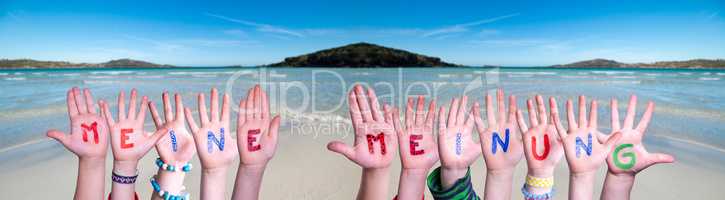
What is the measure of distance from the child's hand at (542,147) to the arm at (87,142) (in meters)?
2.51

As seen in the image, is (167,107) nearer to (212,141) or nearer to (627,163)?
(212,141)

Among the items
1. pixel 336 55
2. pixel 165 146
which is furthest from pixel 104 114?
pixel 336 55

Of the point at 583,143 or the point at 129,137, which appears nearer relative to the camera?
the point at 583,143

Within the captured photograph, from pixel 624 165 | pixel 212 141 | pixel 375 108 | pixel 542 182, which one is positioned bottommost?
pixel 542 182

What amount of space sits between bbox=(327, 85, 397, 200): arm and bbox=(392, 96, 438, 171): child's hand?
2.5 inches

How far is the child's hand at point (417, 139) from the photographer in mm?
1995

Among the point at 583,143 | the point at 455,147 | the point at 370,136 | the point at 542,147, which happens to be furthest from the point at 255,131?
the point at 583,143

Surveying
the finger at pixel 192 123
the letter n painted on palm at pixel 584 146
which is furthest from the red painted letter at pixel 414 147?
the finger at pixel 192 123

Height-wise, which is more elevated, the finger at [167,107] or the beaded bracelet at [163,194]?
the finger at [167,107]

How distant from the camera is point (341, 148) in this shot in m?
1.81

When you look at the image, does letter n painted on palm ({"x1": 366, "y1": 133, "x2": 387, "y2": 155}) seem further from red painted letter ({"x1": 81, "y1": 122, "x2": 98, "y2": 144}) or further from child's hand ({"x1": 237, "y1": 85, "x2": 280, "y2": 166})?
red painted letter ({"x1": 81, "y1": 122, "x2": 98, "y2": 144})

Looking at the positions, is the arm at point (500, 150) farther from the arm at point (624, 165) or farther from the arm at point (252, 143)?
the arm at point (252, 143)

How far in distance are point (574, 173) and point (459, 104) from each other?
29.6 inches

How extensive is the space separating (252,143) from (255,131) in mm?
73
